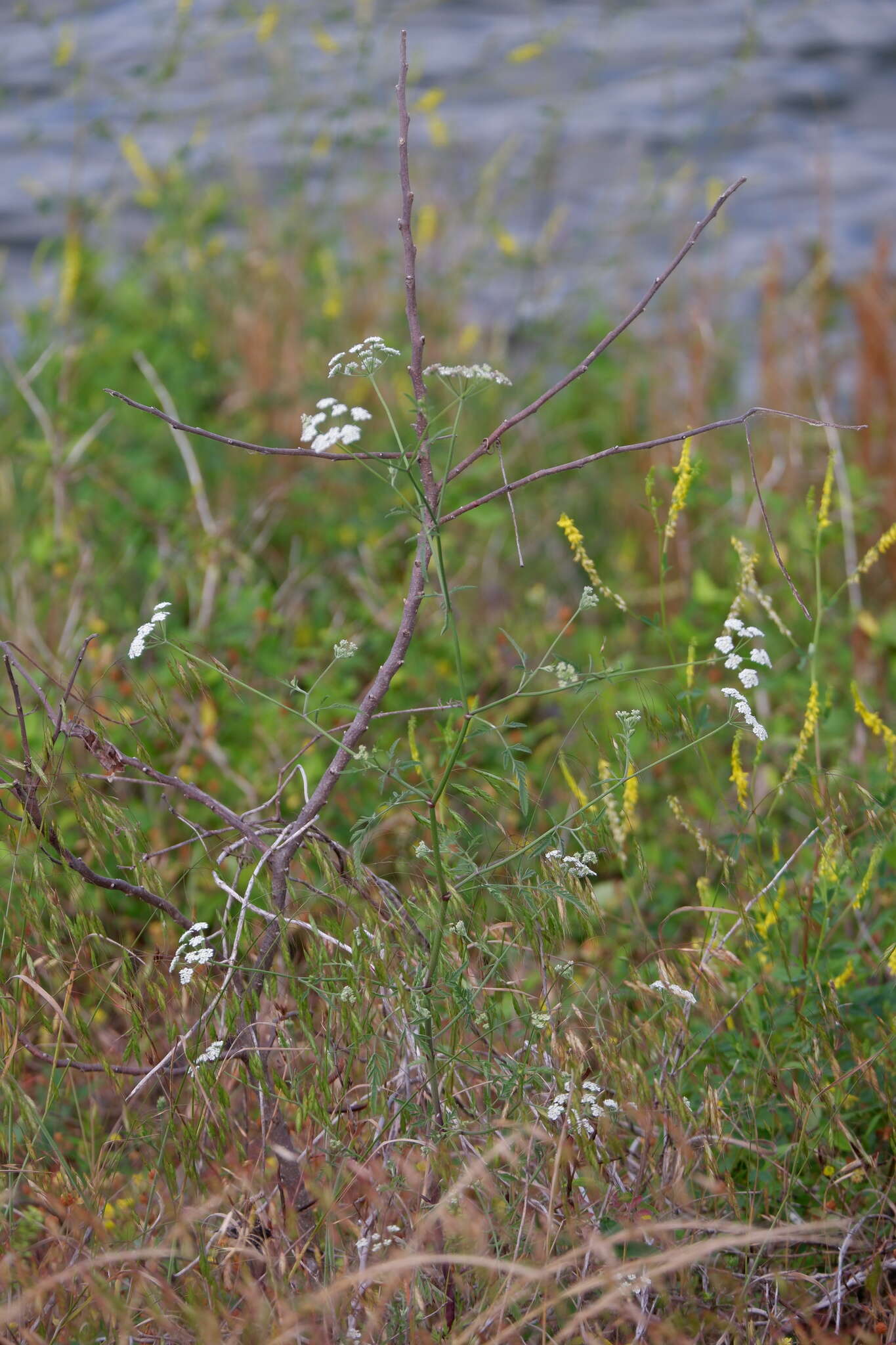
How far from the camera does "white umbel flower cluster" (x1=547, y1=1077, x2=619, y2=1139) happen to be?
3.88ft

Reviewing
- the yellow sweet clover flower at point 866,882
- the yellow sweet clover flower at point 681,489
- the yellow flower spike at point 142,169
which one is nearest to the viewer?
the yellow sweet clover flower at point 866,882

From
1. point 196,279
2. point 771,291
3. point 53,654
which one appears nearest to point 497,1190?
point 53,654

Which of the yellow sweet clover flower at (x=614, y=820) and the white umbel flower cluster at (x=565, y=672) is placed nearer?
the white umbel flower cluster at (x=565, y=672)

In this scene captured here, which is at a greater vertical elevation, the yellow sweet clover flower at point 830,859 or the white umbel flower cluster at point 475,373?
the white umbel flower cluster at point 475,373

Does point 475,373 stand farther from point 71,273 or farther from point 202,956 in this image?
point 71,273

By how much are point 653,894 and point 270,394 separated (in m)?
2.01

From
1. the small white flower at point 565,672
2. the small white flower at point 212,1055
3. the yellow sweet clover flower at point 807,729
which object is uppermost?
the small white flower at point 565,672

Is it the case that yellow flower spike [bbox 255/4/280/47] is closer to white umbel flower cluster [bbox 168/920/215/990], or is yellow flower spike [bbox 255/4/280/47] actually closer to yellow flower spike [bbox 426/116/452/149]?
yellow flower spike [bbox 426/116/452/149]

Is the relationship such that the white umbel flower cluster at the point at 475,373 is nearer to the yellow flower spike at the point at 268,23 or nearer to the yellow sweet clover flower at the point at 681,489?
the yellow sweet clover flower at the point at 681,489

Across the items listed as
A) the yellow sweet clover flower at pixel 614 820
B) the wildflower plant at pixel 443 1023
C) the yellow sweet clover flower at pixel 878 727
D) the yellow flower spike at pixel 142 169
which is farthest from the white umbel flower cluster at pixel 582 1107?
the yellow flower spike at pixel 142 169

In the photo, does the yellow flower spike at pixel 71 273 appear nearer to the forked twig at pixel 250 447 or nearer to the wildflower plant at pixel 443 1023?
the wildflower plant at pixel 443 1023

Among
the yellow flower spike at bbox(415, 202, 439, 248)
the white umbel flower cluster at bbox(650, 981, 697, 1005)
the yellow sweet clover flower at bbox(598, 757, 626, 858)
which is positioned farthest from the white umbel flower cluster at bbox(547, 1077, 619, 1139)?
the yellow flower spike at bbox(415, 202, 439, 248)

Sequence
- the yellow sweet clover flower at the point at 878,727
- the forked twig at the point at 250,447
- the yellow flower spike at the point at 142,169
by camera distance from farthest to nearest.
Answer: the yellow flower spike at the point at 142,169
the yellow sweet clover flower at the point at 878,727
the forked twig at the point at 250,447

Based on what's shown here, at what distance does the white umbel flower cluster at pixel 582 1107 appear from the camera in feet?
3.88
